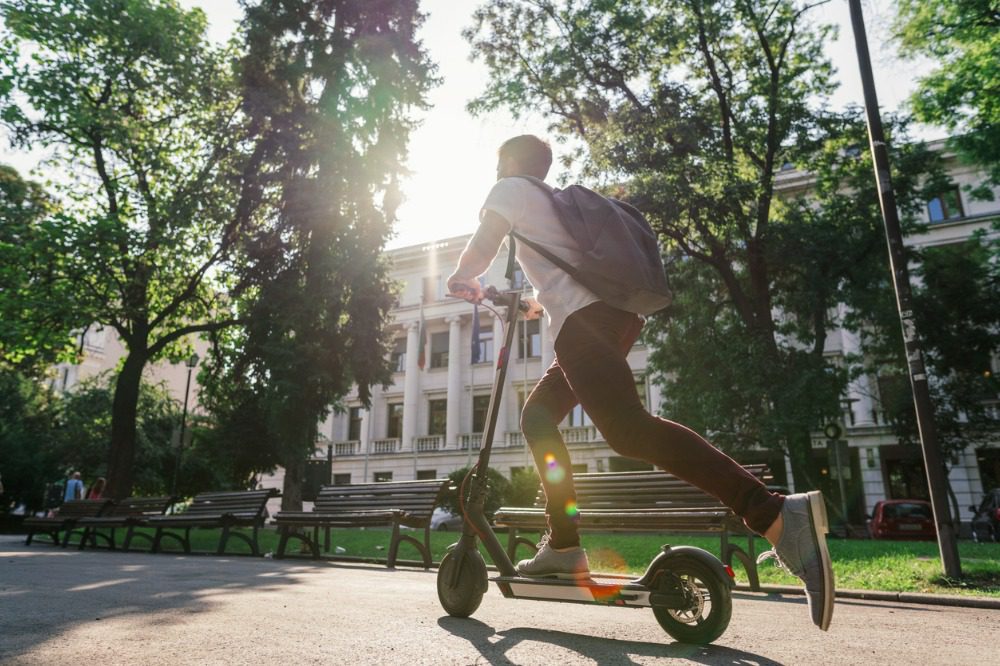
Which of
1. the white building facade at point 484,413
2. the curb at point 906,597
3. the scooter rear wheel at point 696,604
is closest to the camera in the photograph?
the scooter rear wheel at point 696,604

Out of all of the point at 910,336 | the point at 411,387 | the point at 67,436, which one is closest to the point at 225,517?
the point at 910,336

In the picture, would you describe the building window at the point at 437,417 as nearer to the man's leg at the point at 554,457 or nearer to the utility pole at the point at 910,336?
the utility pole at the point at 910,336

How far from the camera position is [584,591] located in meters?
2.69

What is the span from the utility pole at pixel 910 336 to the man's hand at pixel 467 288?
548cm

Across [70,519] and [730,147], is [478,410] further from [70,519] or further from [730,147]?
[70,519]

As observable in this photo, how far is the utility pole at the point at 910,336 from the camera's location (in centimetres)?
655

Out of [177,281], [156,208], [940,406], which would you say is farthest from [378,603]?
[940,406]

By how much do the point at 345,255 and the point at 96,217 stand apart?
6.11 m

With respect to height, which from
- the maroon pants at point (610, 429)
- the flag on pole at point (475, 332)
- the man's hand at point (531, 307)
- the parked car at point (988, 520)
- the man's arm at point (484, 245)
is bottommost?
the parked car at point (988, 520)

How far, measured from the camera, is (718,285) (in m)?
21.5

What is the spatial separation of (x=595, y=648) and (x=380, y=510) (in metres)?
6.17

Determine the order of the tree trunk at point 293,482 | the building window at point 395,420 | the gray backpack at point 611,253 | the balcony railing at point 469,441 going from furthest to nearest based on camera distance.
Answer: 1. the building window at point 395,420
2. the balcony railing at point 469,441
3. the tree trunk at point 293,482
4. the gray backpack at point 611,253

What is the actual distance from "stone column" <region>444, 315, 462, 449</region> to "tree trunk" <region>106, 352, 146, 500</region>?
77.9 feet

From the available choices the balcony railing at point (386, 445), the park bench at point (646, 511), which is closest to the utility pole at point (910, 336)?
the park bench at point (646, 511)
